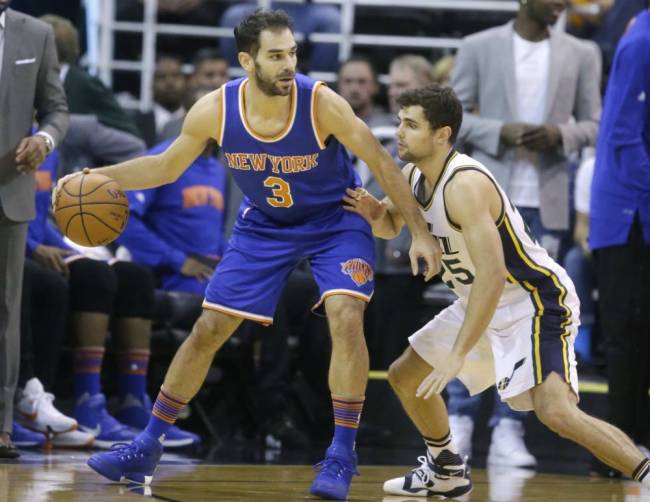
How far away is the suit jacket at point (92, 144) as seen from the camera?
23.9ft

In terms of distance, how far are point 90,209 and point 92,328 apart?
5.60ft

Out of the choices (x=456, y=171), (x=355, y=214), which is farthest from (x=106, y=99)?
(x=456, y=171)

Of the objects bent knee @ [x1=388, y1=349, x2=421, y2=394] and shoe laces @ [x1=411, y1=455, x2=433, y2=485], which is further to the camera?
shoe laces @ [x1=411, y1=455, x2=433, y2=485]

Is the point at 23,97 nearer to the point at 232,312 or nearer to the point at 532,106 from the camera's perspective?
the point at 232,312

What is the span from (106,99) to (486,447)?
286cm

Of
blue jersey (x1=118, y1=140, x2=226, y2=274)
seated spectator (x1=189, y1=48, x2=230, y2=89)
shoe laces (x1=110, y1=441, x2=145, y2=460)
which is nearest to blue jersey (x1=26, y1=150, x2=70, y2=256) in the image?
blue jersey (x1=118, y1=140, x2=226, y2=274)

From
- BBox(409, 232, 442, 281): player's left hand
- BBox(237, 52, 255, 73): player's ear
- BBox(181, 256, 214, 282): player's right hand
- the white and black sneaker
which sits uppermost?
BBox(237, 52, 255, 73): player's ear

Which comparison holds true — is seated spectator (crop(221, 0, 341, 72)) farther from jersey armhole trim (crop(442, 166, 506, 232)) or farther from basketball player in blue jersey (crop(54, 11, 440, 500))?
jersey armhole trim (crop(442, 166, 506, 232))

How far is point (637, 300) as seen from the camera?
6.15m

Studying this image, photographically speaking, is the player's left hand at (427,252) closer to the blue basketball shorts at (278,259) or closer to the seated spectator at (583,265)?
the blue basketball shorts at (278,259)

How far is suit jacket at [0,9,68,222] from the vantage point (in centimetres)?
566

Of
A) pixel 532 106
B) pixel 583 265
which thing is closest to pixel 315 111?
pixel 532 106

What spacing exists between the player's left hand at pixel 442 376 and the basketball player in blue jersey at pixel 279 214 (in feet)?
1.40

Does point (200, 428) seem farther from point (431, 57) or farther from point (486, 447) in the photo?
point (431, 57)
